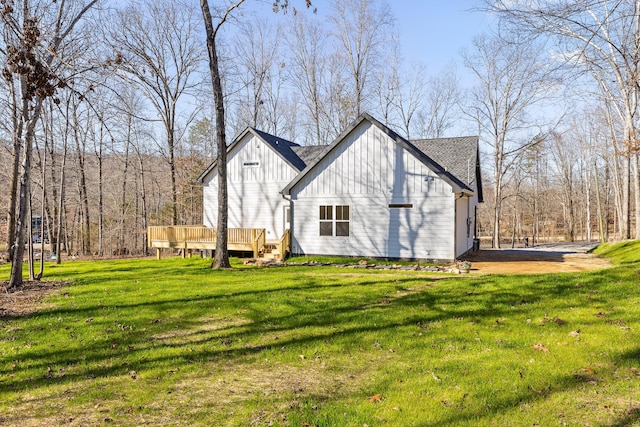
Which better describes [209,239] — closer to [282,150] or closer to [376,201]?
[282,150]

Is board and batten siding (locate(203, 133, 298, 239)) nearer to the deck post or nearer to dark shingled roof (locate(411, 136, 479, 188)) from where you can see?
the deck post

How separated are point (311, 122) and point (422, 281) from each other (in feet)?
89.3

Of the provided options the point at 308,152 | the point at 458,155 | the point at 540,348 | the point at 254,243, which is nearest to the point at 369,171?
the point at 254,243

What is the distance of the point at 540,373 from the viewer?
504 centimetres

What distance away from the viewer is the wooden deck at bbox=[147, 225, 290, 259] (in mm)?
18156

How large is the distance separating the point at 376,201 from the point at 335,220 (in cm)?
192

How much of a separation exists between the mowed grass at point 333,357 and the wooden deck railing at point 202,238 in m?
8.01

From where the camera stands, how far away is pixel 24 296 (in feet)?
33.7

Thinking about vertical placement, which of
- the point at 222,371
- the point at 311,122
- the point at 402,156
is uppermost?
the point at 311,122

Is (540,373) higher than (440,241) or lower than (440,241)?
lower

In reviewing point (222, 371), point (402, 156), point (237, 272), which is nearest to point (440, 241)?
point (402, 156)

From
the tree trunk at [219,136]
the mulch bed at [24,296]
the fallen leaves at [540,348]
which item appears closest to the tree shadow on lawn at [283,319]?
the mulch bed at [24,296]

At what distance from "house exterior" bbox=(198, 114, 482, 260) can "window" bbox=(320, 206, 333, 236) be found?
42 millimetres

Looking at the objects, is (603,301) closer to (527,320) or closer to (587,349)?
(527,320)
